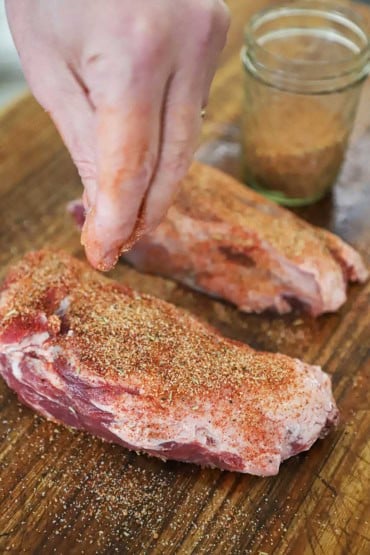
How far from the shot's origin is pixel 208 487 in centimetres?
230

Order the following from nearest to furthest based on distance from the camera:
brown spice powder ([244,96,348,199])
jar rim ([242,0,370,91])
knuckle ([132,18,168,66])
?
knuckle ([132,18,168,66])
jar rim ([242,0,370,91])
brown spice powder ([244,96,348,199])

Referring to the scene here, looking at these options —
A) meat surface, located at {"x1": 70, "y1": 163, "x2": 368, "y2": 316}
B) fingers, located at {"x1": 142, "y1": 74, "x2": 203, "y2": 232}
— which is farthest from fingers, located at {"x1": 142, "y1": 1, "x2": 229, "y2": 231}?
meat surface, located at {"x1": 70, "y1": 163, "x2": 368, "y2": 316}

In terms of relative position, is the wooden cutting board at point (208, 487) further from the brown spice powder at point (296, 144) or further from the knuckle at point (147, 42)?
the knuckle at point (147, 42)

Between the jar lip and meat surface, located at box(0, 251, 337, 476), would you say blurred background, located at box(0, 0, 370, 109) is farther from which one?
meat surface, located at box(0, 251, 337, 476)

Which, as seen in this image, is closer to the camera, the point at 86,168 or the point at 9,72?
the point at 86,168

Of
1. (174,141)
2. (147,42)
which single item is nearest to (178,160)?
(174,141)

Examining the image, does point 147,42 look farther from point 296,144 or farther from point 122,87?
point 296,144

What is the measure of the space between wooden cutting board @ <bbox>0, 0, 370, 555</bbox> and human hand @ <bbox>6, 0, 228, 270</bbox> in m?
0.80

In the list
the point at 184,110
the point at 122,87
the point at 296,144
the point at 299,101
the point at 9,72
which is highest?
the point at 122,87

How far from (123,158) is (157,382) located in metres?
0.83

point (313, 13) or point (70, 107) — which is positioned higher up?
point (70, 107)

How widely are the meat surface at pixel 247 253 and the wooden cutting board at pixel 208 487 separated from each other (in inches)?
3.4

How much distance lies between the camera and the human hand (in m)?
1.61

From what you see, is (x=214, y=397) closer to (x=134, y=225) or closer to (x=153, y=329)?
(x=153, y=329)
